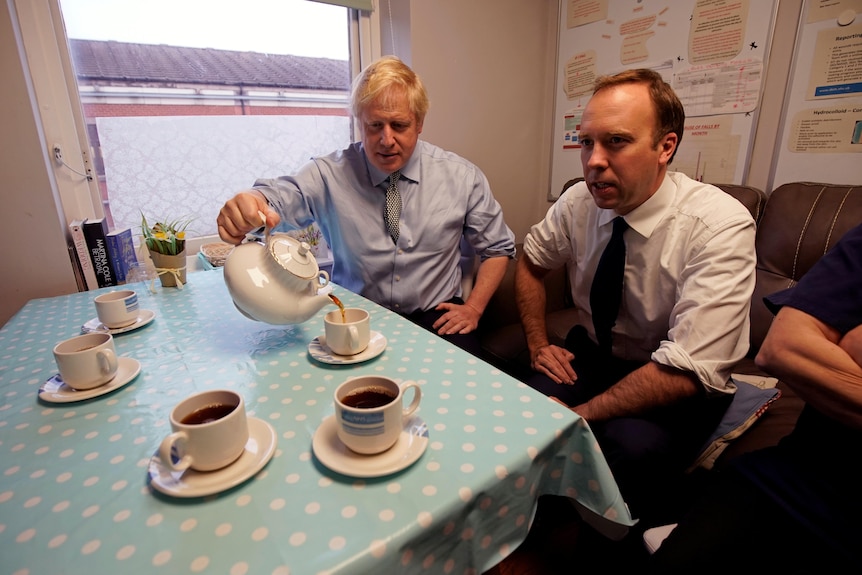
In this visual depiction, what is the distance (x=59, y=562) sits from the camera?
465 millimetres

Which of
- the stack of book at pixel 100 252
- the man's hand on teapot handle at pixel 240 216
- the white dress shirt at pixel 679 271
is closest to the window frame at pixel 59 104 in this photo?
the stack of book at pixel 100 252

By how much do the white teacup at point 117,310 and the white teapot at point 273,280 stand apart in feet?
1.01

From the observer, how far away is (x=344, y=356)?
2.93ft

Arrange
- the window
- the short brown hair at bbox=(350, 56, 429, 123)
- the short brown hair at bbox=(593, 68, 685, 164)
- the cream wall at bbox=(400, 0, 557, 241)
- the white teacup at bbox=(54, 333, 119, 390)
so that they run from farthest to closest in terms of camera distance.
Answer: the cream wall at bbox=(400, 0, 557, 241) → the window → the short brown hair at bbox=(350, 56, 429, 123) → the short brown hair at bbox=(593, 68, 685, 164) → the white teacup at bbox=(54, 333, 119, 390)

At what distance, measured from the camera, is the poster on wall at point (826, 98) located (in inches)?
61.2

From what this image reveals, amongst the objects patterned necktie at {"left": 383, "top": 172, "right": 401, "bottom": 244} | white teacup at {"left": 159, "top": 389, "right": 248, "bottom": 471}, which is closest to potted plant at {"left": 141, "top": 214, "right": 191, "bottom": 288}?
patterned necktie at {"left": 383, "top": 172, "right": 401, "bottom": 244}

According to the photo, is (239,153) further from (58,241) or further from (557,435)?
(557,435)

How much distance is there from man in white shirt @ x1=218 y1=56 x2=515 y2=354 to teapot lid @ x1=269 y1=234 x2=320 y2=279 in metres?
0.50

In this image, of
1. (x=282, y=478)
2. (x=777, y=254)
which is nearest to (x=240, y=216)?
(x=282, y=478)

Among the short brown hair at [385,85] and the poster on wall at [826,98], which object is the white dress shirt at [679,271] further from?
the poster on wall at [826,98]

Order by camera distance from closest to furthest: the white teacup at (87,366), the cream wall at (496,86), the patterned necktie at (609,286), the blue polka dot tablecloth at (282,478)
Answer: the blue polka dot tablecloth at (282,478) → the white teacup at (87,366) → the patterned necktie at (609,286) → the cream wall at (496,86)

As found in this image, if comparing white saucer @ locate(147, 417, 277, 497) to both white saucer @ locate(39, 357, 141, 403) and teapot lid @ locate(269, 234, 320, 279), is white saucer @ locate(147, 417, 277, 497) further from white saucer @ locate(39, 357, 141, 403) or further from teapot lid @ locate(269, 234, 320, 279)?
teapot lid @ locate(269, 234, 320, 279)

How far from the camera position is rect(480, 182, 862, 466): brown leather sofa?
1.44 m

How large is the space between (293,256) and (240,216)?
0.29 metres
